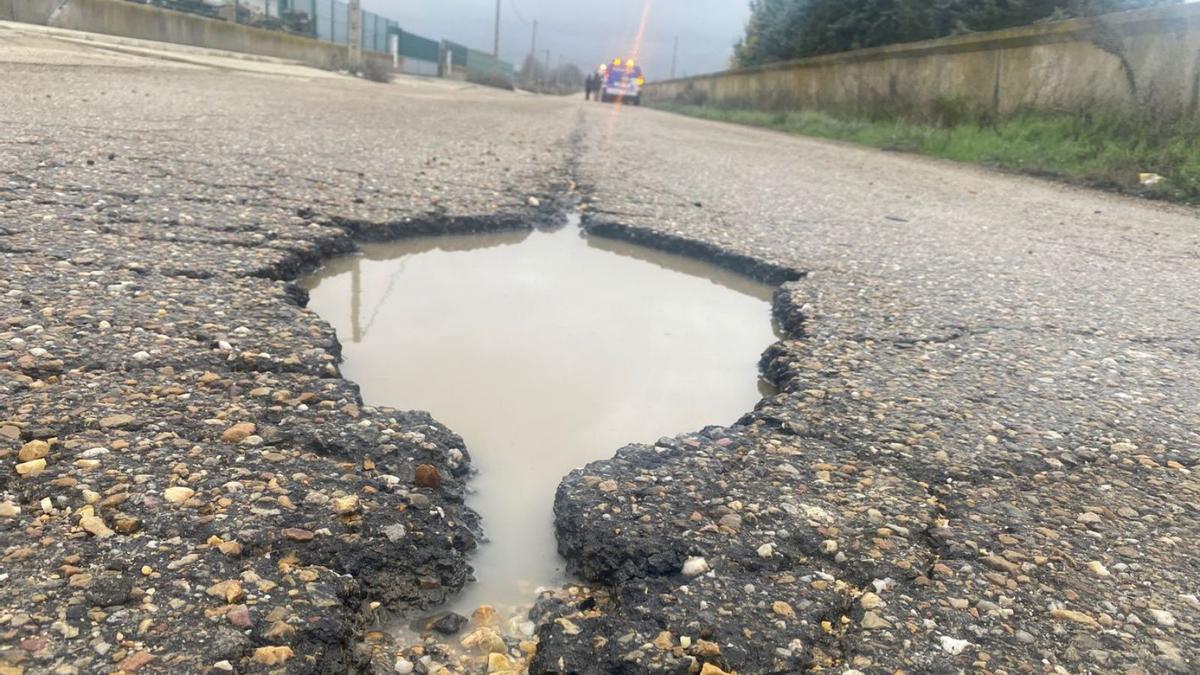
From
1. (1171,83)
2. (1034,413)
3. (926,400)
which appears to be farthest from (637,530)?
(1171,83)

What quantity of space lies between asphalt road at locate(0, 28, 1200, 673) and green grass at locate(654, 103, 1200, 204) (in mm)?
4368

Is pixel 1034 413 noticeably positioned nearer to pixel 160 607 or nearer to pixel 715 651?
pixel 715 651

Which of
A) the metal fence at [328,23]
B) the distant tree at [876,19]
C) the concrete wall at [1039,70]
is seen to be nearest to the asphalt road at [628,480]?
the concrete wall at [1039,70]

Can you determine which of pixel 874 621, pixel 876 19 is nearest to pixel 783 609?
pixel 874 621

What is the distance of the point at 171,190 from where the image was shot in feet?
11.0

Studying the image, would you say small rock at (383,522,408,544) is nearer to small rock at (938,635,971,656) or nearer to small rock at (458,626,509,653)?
small rock at (458,626,509,653)

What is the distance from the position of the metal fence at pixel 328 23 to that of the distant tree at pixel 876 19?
38.0ft

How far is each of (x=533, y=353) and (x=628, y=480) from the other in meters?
0.86

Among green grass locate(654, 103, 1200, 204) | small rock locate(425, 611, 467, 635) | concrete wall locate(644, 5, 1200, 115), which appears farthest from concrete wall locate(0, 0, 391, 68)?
small rock locate(425, 611, 467, 635)

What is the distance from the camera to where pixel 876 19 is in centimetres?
1557

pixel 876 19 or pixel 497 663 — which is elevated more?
pixel 876 19

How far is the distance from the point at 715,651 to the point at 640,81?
3431cm

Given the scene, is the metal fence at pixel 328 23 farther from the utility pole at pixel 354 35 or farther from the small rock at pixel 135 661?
the small rock at pixel 135 661

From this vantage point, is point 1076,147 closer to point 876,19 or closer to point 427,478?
point 876,19
